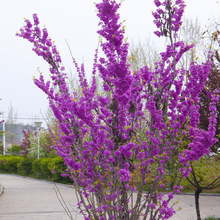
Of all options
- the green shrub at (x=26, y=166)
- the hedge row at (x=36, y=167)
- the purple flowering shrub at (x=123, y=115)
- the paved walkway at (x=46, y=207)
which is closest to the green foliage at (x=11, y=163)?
the hedge row at (x=36, y=167)

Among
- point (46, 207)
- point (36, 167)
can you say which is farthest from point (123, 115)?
point (36, 167)

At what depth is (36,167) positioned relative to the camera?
18266 millimetres

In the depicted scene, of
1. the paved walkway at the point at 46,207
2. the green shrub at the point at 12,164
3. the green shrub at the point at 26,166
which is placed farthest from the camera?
the green shrub at the point at 12,164

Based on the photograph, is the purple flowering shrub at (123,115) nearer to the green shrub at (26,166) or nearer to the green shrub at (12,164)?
the green shrub at (26,166)

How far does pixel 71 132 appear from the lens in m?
3.46

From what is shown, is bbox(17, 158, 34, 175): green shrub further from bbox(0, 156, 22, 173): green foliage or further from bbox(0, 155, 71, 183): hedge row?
bbox(0, 156, 22, 173): green foliage

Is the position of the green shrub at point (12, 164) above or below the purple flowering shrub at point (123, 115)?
below

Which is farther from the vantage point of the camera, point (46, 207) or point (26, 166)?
point (26, 166)

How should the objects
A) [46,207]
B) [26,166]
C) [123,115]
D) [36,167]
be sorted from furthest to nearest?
[26,166]
[36,167]
[46,207]
[123,115]

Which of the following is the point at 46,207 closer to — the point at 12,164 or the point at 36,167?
the point at 36,167

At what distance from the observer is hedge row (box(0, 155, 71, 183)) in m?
15.1

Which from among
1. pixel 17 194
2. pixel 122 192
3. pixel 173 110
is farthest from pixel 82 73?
pixel 17 194

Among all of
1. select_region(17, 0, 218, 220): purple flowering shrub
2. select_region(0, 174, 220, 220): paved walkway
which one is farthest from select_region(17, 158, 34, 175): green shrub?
select_region(17, 0, 218, 220): purple flowering shrub

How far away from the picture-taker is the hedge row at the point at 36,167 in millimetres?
15094
